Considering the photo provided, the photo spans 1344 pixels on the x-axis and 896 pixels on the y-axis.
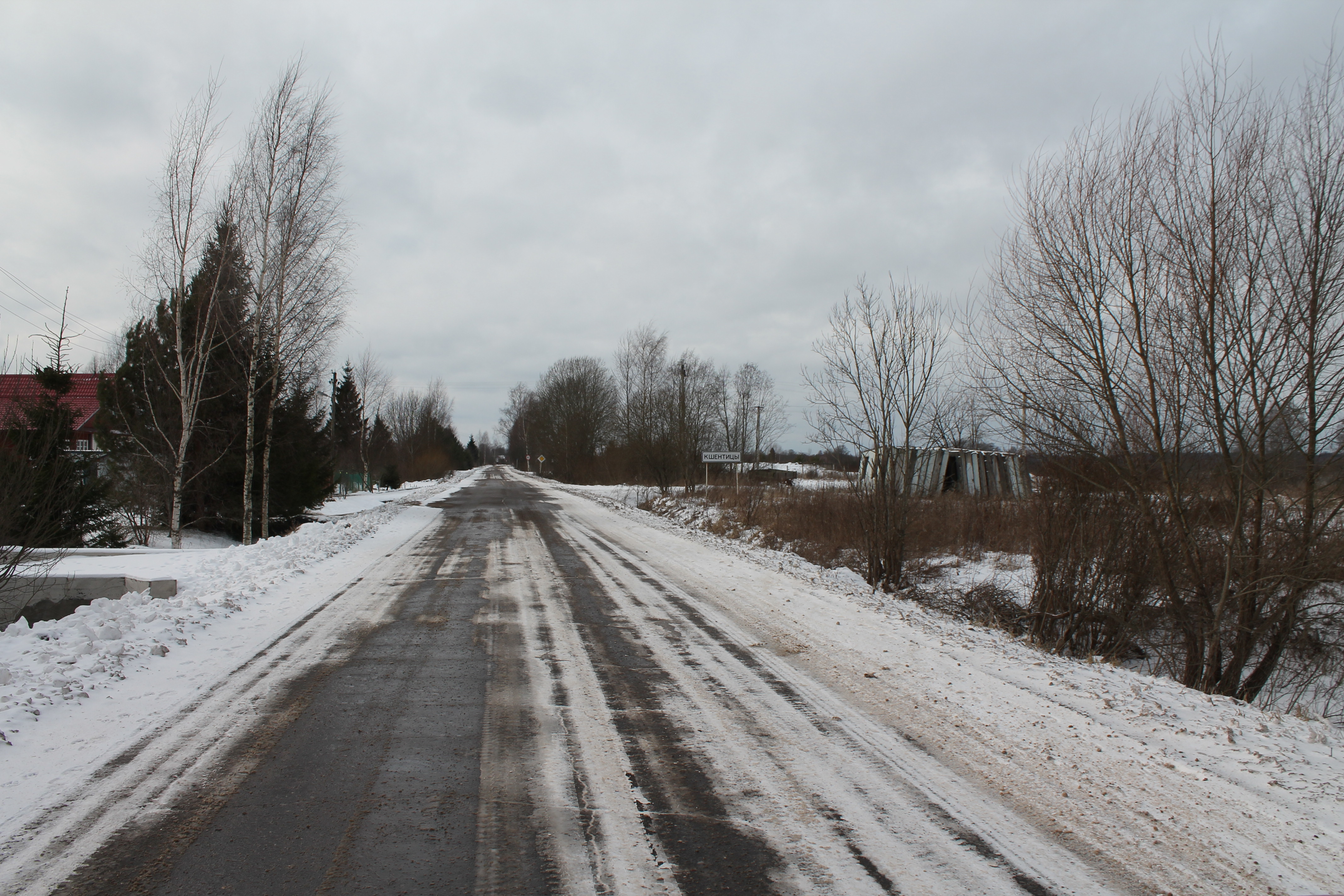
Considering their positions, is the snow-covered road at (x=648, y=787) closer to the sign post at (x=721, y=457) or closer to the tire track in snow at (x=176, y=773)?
the tire track in snow at (x=176, y=773)

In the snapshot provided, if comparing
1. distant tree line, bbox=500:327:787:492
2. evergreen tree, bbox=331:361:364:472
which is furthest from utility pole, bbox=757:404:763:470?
evergreen tree, bbox=331:361:364:472

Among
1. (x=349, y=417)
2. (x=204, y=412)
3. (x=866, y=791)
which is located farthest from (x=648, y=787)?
(x=349, y=417)

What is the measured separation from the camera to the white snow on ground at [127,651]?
4.06 metres

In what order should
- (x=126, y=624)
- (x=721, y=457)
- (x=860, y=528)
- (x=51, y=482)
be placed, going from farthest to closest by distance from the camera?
(x=721, y=457), (x=860, y=528), (x=51, y=482), (x=126, y=624)

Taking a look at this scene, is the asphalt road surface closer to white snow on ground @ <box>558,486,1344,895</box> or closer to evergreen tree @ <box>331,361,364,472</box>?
white snow on ground @ <box>558,486,1344,895</box>

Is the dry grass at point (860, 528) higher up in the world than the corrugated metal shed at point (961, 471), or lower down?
lower down

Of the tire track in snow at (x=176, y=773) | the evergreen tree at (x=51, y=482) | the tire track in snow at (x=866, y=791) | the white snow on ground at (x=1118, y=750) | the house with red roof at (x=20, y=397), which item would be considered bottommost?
the white snow on ground at (x=1118, y=750)

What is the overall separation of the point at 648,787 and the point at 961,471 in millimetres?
28613

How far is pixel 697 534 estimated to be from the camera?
18.8 m

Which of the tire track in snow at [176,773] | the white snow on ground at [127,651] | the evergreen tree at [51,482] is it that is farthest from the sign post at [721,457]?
the tire track in snow at [176,773]

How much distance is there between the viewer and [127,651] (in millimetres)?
5871

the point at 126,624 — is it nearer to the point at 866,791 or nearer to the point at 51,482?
the point at 51,482

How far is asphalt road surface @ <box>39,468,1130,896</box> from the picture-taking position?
115 inches

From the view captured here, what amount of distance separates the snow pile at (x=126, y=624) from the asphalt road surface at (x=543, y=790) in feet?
3.30
